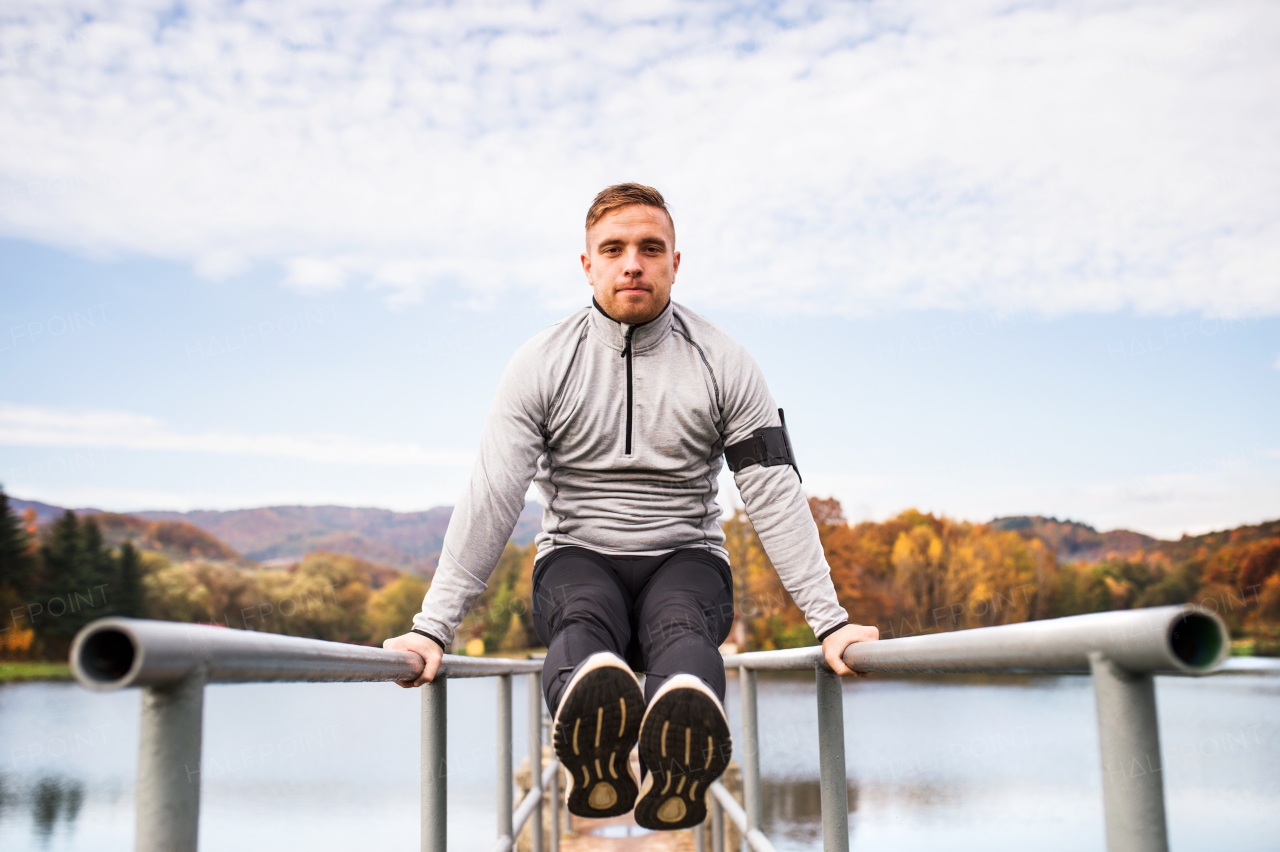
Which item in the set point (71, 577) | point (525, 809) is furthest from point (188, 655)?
point (71, 577)

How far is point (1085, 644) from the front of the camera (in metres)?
0.61

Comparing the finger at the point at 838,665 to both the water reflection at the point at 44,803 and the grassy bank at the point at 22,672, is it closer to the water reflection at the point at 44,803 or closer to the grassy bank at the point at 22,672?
the water reflection at the point at 44,803

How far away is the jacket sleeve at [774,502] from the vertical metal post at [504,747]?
0.86 m

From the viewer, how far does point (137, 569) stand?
40188 millimetres

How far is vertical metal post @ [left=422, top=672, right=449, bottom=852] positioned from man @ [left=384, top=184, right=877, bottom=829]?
0.24 meters

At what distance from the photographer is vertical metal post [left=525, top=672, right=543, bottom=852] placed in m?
2.78

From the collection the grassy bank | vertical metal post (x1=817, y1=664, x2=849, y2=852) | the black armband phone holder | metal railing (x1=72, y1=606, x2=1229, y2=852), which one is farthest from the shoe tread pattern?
the grassy bank

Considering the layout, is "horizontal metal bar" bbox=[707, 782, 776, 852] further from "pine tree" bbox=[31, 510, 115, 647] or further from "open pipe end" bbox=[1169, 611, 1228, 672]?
"pine tree" bbox=[31, 510, 115, 647]

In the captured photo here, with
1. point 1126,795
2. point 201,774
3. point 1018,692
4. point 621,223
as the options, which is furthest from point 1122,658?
point 1018,692

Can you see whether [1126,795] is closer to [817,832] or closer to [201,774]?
[201,774]

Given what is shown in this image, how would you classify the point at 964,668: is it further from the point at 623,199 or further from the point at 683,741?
the point at 623,199

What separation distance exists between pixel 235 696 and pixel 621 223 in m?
45.2

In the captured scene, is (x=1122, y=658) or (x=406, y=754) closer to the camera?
(x=1122, y=658)

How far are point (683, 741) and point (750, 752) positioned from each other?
81 centimetres
